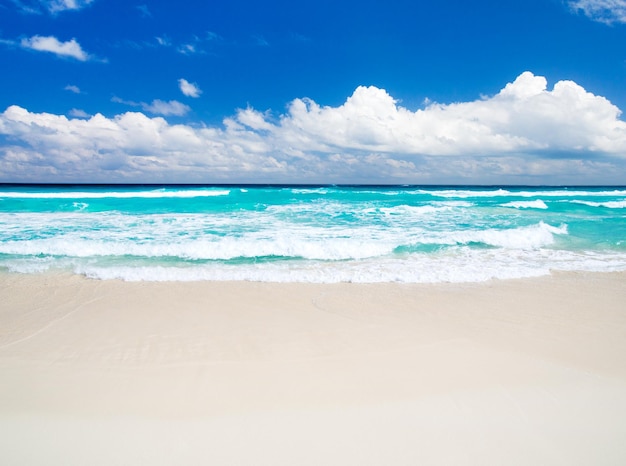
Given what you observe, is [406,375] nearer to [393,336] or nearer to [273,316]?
[393,336]

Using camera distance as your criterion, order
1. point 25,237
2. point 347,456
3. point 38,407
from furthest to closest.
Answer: point 25,237 < point 38,407 < point 347,456

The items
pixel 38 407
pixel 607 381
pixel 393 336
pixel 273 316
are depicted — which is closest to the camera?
pixel 38 407

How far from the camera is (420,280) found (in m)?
6.78

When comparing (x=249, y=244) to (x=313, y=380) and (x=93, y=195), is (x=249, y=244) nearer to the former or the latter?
(x=313, y=380)

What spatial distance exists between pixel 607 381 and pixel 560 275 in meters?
4.53

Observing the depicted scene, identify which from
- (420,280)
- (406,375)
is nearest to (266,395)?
(406,375)

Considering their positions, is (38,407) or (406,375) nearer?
(38,407)

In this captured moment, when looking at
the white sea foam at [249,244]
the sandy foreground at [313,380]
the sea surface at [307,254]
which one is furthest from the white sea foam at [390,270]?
the sandy foreground at [313,380]

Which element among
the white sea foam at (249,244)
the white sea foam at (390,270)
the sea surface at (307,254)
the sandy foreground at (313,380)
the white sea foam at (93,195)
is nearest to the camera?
the sandy foreground at (313,380)

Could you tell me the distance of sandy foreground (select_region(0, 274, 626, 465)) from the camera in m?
2.51

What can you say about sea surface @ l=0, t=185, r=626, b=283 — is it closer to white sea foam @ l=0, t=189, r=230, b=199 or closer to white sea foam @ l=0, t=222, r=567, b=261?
white sea foam @ l=0, t=222, r=567, b=261

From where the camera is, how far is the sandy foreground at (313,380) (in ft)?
8.24

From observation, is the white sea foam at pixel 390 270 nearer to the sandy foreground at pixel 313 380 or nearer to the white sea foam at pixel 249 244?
the white sea foam at pixel 249 244

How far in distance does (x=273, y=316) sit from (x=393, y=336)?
169cm
